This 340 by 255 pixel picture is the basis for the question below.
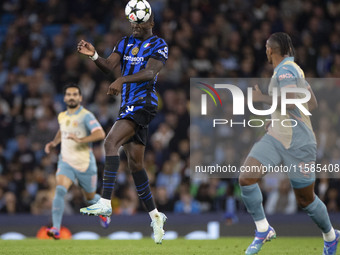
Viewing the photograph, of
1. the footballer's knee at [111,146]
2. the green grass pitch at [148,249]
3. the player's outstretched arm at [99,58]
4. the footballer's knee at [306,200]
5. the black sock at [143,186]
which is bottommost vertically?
the green grass pitch at [148,249]

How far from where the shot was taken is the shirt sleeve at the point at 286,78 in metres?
7.94

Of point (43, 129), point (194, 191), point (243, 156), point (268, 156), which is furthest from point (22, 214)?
point (268, 156)

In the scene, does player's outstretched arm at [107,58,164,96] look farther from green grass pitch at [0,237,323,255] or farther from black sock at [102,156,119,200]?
green grass pitch at [0,237,323,255]

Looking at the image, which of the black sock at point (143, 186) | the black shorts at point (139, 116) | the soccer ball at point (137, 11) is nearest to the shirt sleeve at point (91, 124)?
the black sock at point (143, 186)

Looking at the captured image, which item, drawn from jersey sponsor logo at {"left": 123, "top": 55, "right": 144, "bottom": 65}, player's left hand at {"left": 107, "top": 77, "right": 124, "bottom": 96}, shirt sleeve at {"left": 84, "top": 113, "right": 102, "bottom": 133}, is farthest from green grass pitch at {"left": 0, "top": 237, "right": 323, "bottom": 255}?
jersey sponsor logo at {"left": 123, "top": 55, "right": 144, "bottom": 65}

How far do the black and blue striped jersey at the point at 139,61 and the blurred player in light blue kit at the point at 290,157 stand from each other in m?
1.43

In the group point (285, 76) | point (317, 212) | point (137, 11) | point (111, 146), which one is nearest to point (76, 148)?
point (111, 146)

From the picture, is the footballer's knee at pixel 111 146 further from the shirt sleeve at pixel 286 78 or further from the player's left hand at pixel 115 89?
the shirt sleeve at pixel 286 78

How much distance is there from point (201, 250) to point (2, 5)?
12814 mm

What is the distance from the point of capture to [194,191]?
1495 cm

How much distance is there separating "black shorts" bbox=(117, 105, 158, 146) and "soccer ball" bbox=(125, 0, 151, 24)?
1054 millimetres

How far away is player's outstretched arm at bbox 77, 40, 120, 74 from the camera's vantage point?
844 cm

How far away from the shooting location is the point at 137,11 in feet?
28.3

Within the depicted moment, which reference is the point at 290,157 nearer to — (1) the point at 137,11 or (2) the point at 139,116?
(2) the point at 139,116
